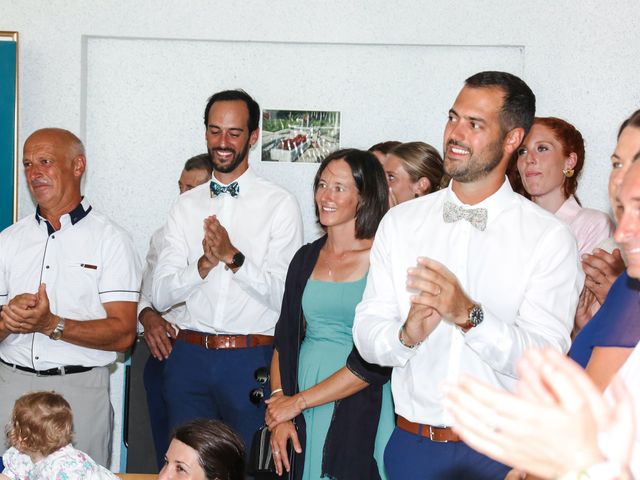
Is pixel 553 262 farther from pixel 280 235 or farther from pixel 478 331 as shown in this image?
pixel 280 235

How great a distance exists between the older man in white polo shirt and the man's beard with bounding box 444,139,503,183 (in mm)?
1847

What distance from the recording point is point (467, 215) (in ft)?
8.82

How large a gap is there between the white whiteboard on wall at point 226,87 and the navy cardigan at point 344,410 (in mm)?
1521

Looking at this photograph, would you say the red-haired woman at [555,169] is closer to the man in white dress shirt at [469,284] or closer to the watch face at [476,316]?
the man in white dress shirt at [469,284]

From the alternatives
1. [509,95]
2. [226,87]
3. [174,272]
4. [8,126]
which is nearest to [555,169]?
[509,95]

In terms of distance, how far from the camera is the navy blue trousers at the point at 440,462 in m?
2.55

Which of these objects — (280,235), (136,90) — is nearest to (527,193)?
(280,235)

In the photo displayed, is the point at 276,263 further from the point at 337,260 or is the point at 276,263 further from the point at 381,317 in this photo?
the point at 381,317

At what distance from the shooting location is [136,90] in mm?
5012

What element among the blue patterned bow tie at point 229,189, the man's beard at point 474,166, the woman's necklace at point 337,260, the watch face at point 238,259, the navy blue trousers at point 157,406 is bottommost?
the navy blue trousers at point 157,406

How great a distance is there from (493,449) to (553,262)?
1640 millimetres

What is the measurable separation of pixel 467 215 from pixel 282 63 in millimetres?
2501

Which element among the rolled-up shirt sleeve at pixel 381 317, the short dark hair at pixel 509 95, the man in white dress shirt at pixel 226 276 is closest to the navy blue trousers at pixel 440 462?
the rolled-up shirt sleeve at pixel 381 317


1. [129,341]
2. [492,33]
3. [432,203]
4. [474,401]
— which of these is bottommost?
[129,341]
